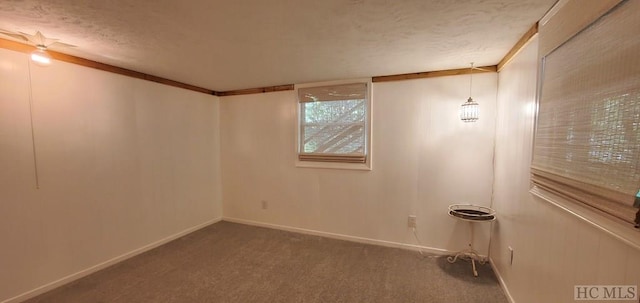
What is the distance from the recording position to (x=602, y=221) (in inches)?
39.1

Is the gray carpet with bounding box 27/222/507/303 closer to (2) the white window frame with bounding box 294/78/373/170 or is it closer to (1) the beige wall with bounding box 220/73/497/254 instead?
(1) the beige wall with bounding box 220/73/497/254

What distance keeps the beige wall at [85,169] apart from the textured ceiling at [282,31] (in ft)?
1.33

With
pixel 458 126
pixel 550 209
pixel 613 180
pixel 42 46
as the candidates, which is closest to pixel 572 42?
pixel 613 180

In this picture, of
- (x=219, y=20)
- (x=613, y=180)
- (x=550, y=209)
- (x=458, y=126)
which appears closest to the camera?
(x=613, y=180)

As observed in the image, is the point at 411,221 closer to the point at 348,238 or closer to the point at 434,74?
the point at 348,238

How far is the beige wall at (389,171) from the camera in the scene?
2.74 metres

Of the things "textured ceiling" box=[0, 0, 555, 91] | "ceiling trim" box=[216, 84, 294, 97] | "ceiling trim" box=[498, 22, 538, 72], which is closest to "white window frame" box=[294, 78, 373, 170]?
"ceiling trim" box=[216, 84, 294, 97]

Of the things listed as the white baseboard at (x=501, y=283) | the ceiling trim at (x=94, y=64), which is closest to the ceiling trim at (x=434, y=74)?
the white baseboard at (x=501, y=283)

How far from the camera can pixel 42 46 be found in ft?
5.95

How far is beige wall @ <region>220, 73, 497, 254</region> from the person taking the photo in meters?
2.74

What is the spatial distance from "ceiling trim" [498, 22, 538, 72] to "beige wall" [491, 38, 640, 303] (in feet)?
0.18

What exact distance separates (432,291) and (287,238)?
1892mm

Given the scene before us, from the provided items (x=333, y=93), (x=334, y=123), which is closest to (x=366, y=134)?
(x=334, y=123)

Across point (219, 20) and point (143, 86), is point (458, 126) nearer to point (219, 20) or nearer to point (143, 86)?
point (219, 20)
